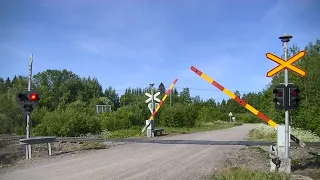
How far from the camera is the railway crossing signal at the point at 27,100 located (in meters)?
15.0

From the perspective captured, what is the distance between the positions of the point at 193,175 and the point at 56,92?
294 feet

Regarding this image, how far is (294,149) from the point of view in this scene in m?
16.2

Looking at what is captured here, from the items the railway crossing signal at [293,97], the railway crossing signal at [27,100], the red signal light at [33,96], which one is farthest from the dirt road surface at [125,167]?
the railway crossing signal at [293,97]

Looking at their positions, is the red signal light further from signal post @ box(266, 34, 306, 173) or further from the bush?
the bush

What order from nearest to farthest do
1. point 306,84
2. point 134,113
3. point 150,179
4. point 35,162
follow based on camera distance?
point 150,179 → point 35,162 → point 306,84 → point 134,113

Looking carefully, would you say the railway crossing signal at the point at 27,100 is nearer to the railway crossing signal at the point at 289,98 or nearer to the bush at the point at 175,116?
the railway crossing signal at the point at 289,98

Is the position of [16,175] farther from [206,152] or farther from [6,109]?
[6,109]

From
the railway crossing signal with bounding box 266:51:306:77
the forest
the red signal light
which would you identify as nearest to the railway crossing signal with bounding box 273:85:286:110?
the railway crossing signal with bounding box 266:51:306:77

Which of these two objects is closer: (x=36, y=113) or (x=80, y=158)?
(x=80, y=158)

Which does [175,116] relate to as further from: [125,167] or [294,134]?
[125,167]

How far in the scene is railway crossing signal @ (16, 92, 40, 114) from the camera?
15.0 metres

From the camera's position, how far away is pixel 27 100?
593 inches

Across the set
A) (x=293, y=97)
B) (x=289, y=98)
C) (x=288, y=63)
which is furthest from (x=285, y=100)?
(x=288, y=63)

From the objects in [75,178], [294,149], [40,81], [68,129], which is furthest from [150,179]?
[40,81]
